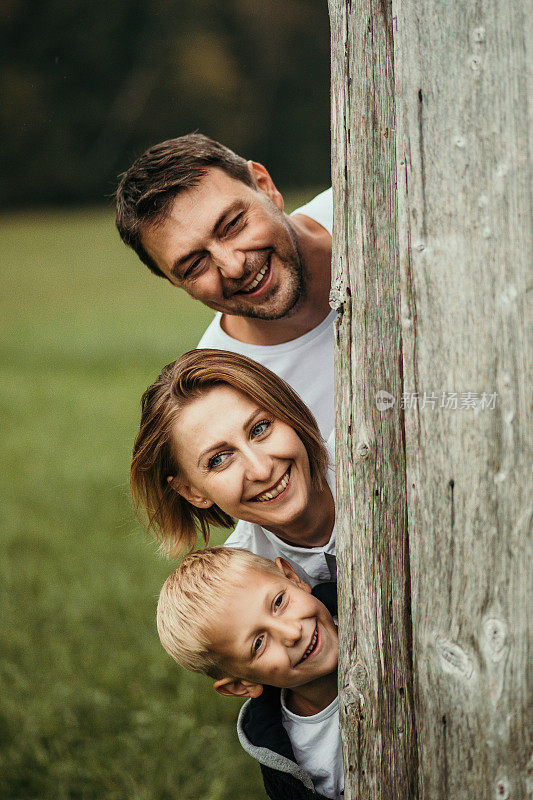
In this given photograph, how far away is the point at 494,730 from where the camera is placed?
1.07 metres

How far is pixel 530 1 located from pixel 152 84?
53.6ft

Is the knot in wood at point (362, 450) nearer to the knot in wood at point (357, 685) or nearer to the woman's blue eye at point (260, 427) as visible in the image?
the knot in wood at point (357, 685)

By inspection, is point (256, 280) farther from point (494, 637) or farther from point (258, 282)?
point (494, 637)

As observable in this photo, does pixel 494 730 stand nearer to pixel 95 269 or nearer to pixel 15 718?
pixel 15 718

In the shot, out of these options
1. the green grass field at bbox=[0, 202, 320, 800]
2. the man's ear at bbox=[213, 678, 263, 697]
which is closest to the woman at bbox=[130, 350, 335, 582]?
the man's ear at bbox=[213, 678, 263, 697]

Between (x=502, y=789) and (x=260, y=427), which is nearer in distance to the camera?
(x=502, y=789)

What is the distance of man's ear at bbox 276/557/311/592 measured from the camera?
173 cm

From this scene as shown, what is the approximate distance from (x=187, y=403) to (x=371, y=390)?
25.4 inches

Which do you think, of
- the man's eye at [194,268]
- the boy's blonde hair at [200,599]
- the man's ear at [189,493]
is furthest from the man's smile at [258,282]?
the boy's blonde hair at [200,599]

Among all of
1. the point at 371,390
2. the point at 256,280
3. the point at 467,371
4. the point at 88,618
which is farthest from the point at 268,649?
the point at 88,618

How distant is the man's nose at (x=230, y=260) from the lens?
205 cm

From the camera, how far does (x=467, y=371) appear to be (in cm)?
107

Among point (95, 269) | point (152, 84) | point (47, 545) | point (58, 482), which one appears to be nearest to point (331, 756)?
point (47, 545)

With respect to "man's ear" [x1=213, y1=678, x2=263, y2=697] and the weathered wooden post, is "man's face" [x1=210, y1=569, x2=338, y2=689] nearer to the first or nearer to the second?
"man's ear" [x1=213, y1=678, x2=263, y2=697]
